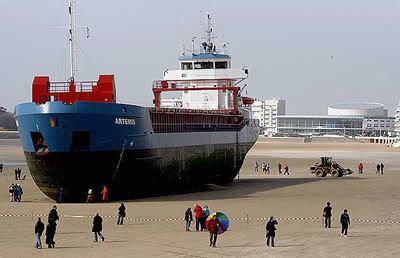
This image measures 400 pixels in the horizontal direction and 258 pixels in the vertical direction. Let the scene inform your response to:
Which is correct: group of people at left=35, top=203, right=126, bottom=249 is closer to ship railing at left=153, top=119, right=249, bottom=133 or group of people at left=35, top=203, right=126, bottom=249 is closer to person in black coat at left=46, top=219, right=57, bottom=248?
person in black coat at left=46, top=219, right=57, bottom=248

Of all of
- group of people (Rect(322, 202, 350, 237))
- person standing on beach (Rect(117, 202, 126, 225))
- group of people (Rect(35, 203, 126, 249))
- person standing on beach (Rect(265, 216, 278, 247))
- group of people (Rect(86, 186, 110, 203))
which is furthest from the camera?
group of people (Rect(86, 186, 110, 203))

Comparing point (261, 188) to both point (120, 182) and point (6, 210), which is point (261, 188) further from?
point (6, 210)

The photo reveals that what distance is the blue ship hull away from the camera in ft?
96.7

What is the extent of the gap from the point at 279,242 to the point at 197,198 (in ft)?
45.3

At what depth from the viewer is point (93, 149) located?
29891 millimetres

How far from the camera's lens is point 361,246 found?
19328 millimetres

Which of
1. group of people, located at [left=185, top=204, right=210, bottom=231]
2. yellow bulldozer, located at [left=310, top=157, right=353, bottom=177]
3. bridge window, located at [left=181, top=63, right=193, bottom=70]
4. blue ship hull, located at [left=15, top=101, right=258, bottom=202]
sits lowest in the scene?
yellow bulldozer, located at [left=310, top=157, right=353, bottom=177]

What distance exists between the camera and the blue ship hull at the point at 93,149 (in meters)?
29.5

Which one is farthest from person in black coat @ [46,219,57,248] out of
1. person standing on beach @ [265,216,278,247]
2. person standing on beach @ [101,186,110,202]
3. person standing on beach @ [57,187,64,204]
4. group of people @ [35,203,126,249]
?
person standing on beach @ [57,187,64,204]

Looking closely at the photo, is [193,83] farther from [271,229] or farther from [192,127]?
[271,229]

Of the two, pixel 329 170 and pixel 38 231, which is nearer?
pixel 38 231

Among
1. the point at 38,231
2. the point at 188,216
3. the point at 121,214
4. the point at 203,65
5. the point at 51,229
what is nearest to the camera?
the point at 38,231

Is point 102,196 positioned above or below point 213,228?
below

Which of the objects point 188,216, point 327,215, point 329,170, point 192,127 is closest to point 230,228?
point 188,216
